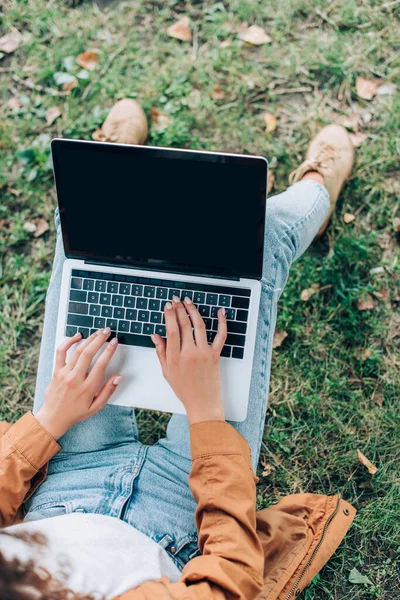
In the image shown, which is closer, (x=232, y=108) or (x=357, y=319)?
(x=357, y=319)

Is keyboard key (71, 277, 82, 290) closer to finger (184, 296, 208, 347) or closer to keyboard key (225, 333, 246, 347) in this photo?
finger (184, 296, 208, 347)

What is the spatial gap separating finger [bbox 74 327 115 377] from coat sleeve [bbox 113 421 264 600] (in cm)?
41

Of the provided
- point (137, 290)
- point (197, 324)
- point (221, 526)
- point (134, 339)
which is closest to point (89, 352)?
point (134, 339)

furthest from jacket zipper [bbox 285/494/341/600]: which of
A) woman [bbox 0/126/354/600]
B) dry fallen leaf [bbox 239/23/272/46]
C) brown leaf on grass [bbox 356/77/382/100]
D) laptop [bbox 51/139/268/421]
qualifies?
dry fallen leaf [bbox 239/23/272/46]

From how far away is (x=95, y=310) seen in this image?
184cm

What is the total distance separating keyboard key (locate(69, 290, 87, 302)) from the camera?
6.06 ft

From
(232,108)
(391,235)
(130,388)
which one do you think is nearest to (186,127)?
(232,108)

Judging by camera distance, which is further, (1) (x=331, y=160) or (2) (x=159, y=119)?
(2) (x=159, y=119)

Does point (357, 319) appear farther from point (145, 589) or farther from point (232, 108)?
point (145, 589)

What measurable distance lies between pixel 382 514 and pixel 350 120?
188 centimetres

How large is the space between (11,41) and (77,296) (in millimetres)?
1897

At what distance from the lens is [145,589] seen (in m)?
1.41

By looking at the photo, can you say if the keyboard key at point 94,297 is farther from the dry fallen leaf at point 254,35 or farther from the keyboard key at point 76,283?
the dry fallen leaf at point 254,35

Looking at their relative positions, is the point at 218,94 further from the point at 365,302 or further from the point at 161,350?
the point at 161,350
